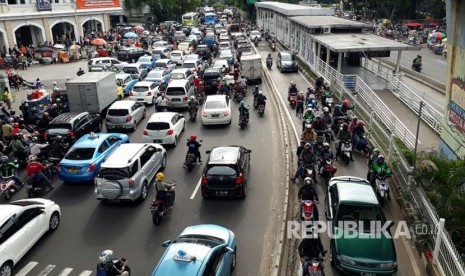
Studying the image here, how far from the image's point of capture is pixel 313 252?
33.5 feet

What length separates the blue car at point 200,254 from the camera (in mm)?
8594

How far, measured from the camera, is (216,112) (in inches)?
869

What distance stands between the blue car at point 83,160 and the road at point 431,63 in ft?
96.9

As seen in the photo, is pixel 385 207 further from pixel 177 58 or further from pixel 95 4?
pixel 95 4

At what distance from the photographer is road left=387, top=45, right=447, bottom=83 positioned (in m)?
38.3

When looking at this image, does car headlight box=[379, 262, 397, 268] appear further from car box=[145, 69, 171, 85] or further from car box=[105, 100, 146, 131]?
car box=[145, 69, 171, 85]

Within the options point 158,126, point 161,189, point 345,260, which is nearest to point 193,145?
point 158,126

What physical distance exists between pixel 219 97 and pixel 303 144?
8064 mm

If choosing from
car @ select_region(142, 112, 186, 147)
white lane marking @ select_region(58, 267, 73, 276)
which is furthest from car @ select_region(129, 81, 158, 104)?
white lane marking @ select_region(58, 267, 73, 276)

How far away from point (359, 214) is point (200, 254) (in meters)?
4.46

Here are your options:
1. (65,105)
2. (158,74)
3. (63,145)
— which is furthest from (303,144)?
(158,74)

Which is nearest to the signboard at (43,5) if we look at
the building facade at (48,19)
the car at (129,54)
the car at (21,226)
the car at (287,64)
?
the building facade at (48,19)

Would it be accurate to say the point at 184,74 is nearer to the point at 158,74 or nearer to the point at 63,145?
the point at 158,74

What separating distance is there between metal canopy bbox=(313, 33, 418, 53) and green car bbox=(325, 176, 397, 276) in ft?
51.9
